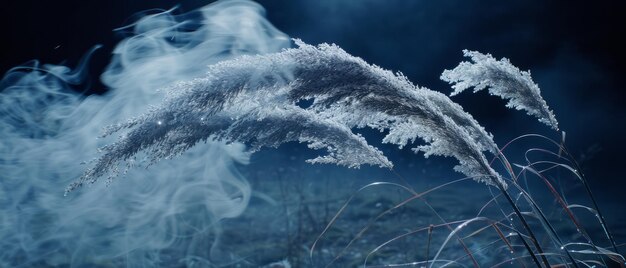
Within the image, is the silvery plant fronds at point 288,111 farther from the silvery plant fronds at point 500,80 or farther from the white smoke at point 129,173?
the white smoke at point 129,173

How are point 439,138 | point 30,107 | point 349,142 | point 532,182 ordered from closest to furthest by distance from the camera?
point 439,138
point 349,142
point 30,107
point 532,182

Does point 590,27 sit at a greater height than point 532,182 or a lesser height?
greater

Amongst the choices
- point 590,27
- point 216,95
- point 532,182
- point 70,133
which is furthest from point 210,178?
point 590,27

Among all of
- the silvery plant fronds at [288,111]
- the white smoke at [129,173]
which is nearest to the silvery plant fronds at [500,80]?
the silvery plant fronds at [288,111]

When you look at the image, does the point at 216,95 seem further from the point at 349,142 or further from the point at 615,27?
the point at 615,27

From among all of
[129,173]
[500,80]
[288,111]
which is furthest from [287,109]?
[129,173]

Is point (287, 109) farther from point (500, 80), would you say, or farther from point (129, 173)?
point (129, 173)

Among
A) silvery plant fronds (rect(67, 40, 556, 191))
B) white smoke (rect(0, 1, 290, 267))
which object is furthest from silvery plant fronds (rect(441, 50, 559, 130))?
white smoke (rect(0, 1, 290, 267))
